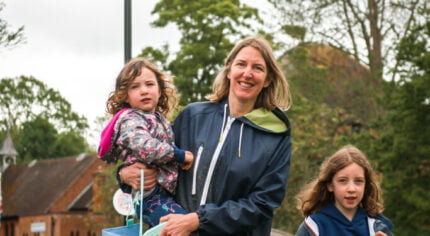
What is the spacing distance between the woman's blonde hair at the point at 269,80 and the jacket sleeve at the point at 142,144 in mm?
492

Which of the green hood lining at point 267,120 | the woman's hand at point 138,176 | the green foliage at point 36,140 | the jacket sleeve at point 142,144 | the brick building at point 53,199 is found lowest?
the brick building at point 53,199

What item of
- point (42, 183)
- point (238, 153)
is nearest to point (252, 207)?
point (238, 153)

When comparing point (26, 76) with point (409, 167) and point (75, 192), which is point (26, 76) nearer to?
point (75, 192)

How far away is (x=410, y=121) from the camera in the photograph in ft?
65.8

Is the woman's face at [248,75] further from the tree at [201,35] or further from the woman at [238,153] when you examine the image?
the tree at [201,35]

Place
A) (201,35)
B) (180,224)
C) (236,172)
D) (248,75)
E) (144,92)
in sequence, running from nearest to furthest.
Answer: (180,224)
(236,172)
(248,75)
(144,92)
(201,35)

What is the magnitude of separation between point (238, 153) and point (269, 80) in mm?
528

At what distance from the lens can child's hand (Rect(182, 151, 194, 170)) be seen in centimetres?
366

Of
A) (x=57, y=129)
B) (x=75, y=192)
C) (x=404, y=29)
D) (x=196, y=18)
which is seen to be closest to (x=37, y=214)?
(x=75, y=192)

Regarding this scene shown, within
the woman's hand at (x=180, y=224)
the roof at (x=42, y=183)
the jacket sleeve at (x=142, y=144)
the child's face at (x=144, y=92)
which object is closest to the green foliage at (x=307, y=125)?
the child's face at (x=144, y=92)

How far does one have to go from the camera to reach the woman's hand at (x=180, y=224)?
3436 millimetres

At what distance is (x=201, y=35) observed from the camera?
90.7 ft

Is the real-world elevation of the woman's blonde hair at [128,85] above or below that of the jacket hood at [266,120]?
above

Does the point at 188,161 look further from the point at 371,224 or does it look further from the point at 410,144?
the point at 410,144
